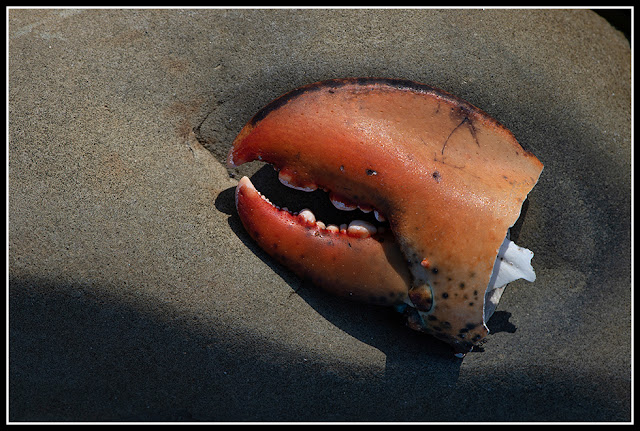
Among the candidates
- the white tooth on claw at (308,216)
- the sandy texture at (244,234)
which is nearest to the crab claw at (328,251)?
the white tooth on claw at (308,216)

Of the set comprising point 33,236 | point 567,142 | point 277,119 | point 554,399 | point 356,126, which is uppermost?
point 567,142

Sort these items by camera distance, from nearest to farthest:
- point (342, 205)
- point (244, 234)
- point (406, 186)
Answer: point (406, 186) → point (342, 205) → point (244, 234)

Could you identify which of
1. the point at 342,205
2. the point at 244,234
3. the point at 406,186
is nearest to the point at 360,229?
the point at 342,205

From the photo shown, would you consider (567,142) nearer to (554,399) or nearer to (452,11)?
(452,11)

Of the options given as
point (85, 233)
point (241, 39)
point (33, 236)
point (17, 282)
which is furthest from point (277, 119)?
point (17, 282)

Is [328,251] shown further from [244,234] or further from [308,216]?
[244,234]

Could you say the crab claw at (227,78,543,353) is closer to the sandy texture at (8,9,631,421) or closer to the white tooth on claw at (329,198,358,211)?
the white tooth on claw at (329,198,358,211)

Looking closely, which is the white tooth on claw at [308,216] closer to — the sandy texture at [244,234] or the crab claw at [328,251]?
the crab claw at [328,251]
